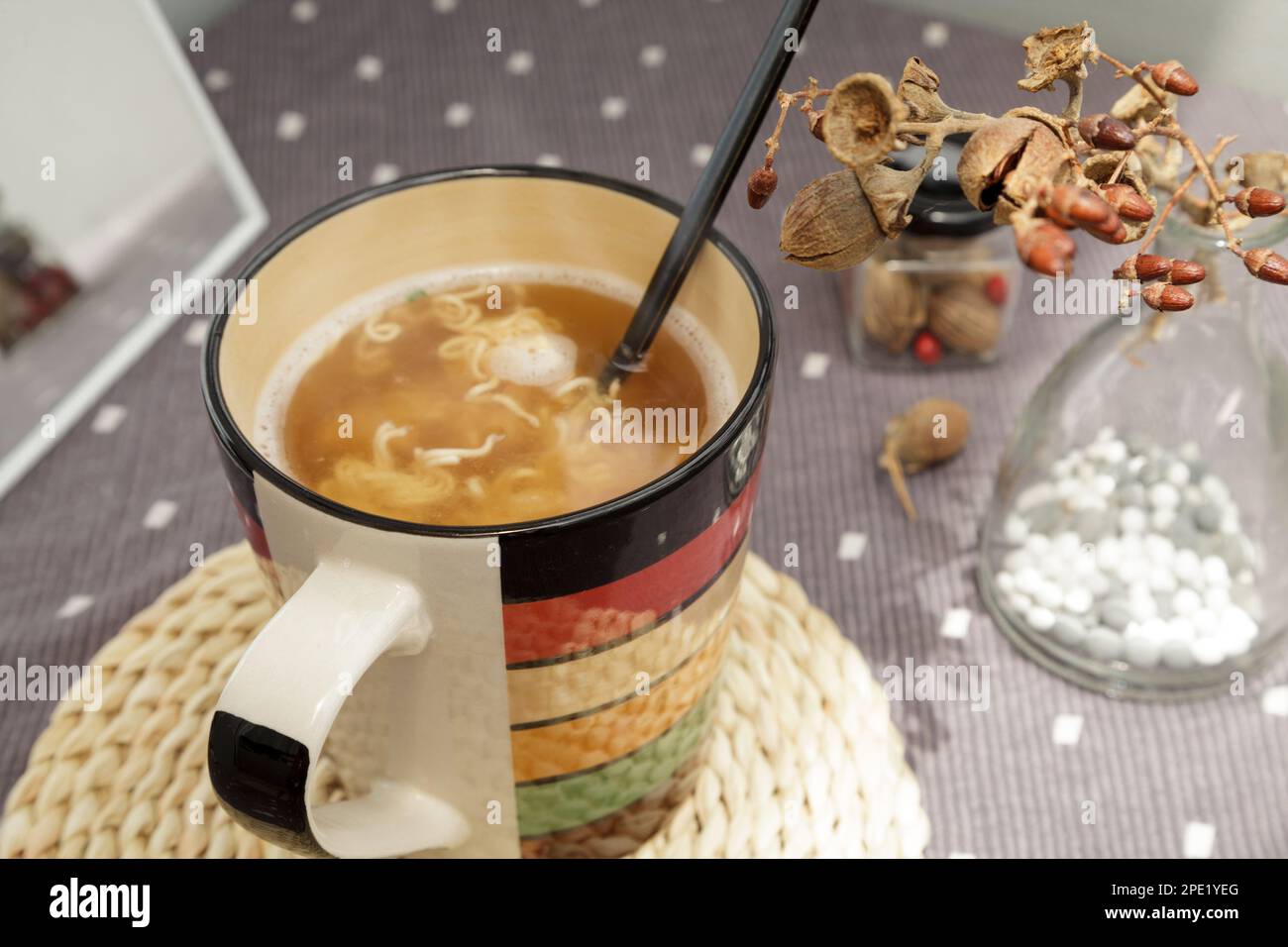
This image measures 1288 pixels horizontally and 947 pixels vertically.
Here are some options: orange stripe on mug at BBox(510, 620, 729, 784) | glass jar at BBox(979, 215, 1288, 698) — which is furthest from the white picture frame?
glass jar at BBox(979, 215, 1288, 698)

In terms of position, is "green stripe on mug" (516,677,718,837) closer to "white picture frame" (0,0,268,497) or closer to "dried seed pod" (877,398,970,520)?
"dried seed pod" (877,398,970,520)

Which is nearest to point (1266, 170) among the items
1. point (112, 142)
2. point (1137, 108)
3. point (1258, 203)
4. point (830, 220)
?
point (1137, 108)

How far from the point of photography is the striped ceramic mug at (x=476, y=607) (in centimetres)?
42

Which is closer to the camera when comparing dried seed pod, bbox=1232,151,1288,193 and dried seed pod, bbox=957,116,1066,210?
dried seed pod, bbox=957,116,1066,210

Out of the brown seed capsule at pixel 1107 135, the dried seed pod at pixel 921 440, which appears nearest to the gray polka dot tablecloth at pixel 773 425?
the dried seed pod at pixel 921 440

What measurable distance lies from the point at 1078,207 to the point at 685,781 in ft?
1.27

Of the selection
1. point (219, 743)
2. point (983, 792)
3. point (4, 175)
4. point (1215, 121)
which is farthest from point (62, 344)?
point (1215, 121)

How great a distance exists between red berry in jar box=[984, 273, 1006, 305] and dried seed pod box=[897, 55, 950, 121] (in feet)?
1.70

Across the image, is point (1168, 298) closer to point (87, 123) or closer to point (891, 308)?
point (891, 308)

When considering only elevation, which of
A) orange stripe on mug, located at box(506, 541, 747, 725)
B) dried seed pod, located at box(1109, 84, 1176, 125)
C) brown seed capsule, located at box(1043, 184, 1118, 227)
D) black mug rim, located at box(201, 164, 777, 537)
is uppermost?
brown seed capsule, located at box(1043, 184, 1118, 227)

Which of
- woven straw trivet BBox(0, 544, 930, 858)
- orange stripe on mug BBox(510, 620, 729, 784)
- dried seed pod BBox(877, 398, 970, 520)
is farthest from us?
dried seed pod BBox(877, 398, 970, 520)

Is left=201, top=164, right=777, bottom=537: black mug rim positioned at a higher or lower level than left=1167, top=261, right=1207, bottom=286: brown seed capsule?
lower

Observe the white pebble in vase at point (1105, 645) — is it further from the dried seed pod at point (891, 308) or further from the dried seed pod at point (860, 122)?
the dried seed pod at point (860, 122)

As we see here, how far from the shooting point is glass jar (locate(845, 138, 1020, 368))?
2.83 ft
